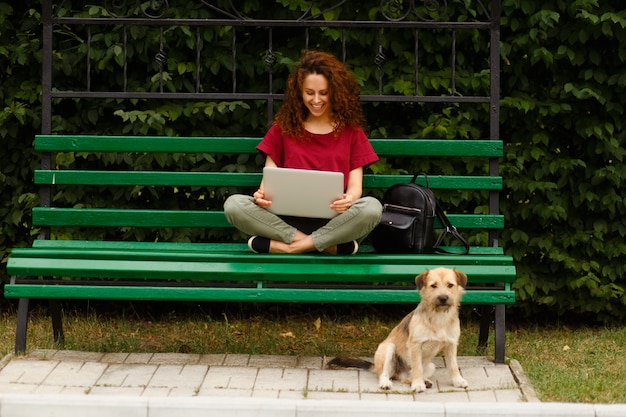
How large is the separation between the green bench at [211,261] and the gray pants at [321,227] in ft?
0.37

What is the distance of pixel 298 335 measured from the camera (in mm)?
6840

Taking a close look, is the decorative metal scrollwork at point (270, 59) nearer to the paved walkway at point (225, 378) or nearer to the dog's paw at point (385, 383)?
the paved walkway at point (225, 378)

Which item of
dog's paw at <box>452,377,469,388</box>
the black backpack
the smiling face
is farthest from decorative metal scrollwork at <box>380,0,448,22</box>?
dog's paw at <box>452,377,469,388</box>

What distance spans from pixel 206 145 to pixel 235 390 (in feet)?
5.44

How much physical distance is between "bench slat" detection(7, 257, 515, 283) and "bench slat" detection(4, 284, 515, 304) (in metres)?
0.07

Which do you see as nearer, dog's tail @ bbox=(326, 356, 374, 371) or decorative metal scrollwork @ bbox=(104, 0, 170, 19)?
dog's tail @ bbox=(326, 356, 374, 371)

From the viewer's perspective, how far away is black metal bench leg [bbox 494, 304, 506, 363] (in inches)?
222

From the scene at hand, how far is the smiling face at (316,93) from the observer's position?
5.82 metres

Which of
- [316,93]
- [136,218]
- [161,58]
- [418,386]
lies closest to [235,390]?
[418,386]

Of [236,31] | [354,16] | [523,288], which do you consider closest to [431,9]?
[354,16]

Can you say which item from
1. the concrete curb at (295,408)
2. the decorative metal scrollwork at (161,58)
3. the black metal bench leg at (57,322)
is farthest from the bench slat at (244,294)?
the decorative metal scrollwork at (161,58)

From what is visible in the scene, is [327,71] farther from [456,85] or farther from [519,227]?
[519,227]

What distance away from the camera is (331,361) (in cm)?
552

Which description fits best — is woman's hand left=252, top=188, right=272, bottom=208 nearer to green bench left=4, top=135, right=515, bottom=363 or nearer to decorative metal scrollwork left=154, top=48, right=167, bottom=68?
green bench left=4, top=135, right=515, bottom=363
